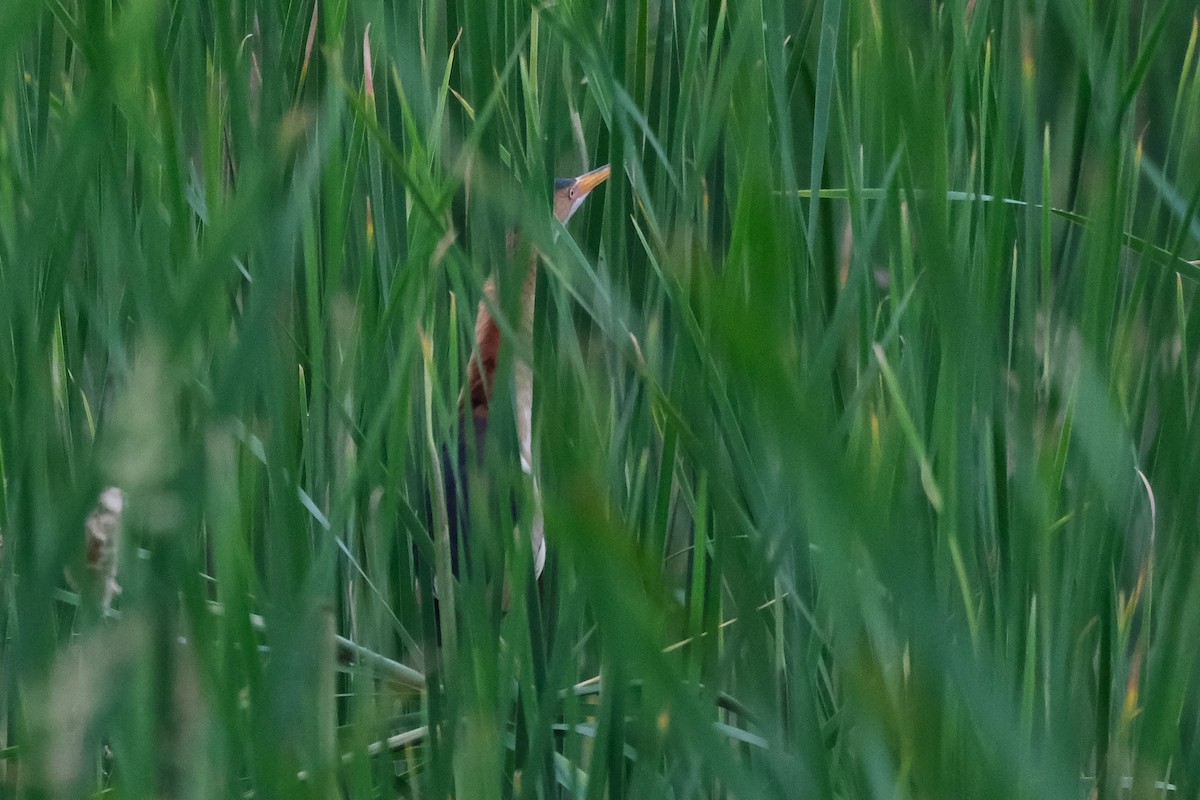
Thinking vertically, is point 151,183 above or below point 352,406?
above

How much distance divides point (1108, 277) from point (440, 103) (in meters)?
0.36

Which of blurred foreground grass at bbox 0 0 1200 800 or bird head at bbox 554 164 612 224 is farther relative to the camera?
bird head at bbox 554 164 612 224

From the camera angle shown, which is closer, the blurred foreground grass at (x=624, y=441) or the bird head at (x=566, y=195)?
the blurred foreground grass at (x=624, y=441)

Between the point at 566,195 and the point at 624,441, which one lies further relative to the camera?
the point at 566,195

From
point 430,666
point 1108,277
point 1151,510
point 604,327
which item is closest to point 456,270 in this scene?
point 604,327

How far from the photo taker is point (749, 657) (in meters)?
0.30

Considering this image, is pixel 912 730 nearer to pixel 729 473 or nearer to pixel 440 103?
pixel 729 473

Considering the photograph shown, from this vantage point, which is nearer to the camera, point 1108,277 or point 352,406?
point 1108,277

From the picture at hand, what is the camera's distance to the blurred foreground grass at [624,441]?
27 centimetres

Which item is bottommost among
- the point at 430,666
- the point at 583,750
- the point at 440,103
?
the point at 583,750

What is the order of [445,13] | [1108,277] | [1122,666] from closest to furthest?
1. [1108,277]
2. [1122,666]
3. [445,13]

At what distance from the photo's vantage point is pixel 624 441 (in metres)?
0.71

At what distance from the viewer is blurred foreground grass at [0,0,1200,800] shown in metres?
0.27

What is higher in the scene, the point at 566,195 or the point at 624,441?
the point at 566,195
